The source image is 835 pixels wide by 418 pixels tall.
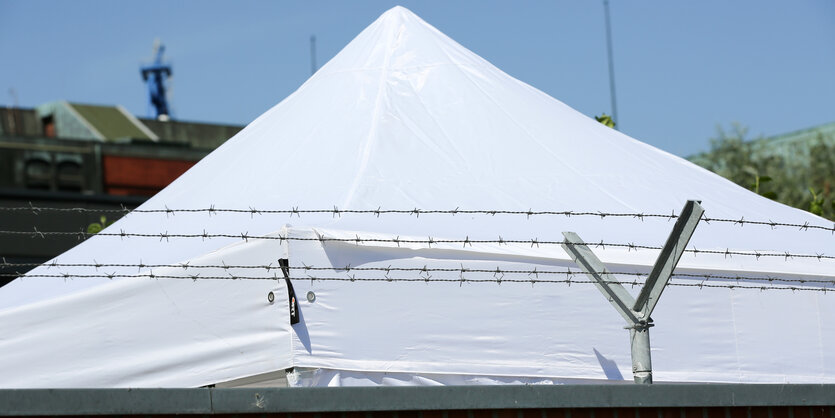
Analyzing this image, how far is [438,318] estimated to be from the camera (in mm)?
6148

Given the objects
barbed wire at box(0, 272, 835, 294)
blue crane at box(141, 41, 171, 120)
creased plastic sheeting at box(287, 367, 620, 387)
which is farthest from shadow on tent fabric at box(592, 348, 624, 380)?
blue crane at box(141, 41, 171, 120)

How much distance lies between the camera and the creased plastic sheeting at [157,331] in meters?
5.95

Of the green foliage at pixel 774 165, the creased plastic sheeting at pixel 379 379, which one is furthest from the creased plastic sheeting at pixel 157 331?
the green foliage at pixel 774 165

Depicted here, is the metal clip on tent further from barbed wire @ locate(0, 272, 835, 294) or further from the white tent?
the white tent

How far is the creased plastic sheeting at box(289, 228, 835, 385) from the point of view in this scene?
234 inches

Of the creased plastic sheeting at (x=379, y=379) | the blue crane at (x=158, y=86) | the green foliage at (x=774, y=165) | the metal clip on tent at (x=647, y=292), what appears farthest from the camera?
the blue crane at (x=158, y=86)

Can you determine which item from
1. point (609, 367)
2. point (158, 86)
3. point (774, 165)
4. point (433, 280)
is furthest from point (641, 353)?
point (158, 86)

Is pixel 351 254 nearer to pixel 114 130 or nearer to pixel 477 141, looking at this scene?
pixel 477 141

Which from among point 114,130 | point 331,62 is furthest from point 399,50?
point 114,130

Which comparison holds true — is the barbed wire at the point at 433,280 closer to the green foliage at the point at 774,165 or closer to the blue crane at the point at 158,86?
the green foliage at the point at 774,165

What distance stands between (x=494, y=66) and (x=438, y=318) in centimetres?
280

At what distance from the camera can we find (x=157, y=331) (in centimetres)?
619

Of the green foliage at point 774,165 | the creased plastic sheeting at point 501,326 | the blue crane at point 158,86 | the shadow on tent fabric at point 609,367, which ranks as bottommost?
the shadow on tent fabric at point 609,367

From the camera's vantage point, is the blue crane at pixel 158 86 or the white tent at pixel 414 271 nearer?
the white tent at pixel 414 271
